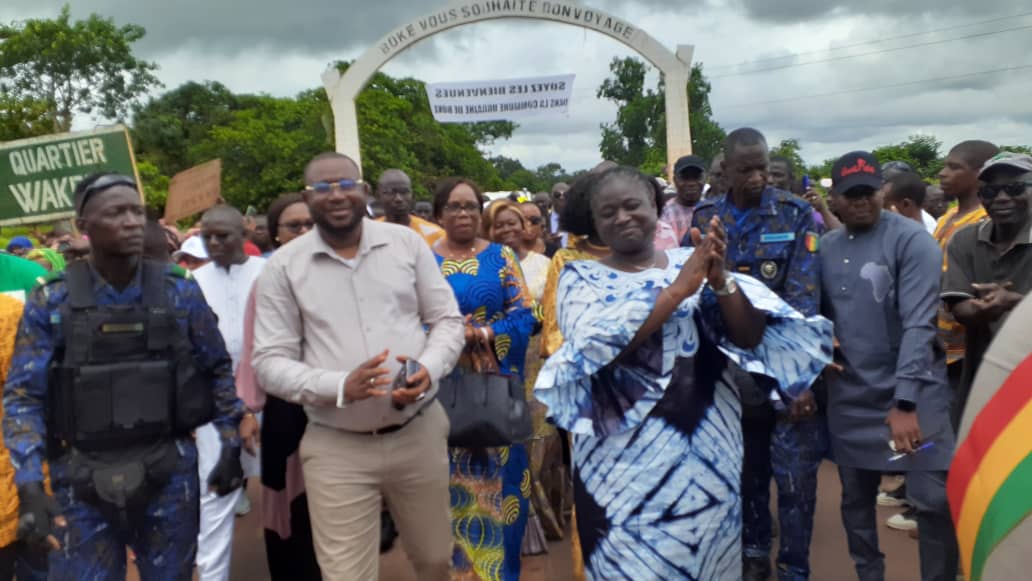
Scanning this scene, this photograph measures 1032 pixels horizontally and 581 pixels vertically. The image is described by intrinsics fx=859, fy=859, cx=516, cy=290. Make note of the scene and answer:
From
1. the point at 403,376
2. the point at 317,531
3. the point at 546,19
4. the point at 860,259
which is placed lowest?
the point at 317,531

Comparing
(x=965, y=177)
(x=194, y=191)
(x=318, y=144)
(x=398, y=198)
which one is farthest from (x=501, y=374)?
(x=318, y=144)

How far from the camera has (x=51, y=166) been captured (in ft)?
16.6

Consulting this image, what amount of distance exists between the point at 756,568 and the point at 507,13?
41.1ft

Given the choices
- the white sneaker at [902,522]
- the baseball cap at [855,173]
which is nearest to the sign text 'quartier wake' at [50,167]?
the baseball cap at [855,173]

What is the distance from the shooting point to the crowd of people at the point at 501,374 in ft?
9.37

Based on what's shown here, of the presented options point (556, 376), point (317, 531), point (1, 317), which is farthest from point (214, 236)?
point (556, 376)

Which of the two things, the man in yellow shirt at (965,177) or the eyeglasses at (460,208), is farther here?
the man in yellow shirt at (965,177)

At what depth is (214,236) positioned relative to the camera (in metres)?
4.82

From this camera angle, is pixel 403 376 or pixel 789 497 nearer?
pixel 403 376

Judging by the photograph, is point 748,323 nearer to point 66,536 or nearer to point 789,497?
point 789,497

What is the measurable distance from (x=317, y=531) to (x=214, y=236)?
6.98ft

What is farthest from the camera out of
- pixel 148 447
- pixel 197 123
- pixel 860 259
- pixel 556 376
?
pixel 197 123

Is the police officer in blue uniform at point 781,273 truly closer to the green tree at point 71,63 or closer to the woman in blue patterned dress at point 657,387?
the woman in blue patterned dress at point 657,387

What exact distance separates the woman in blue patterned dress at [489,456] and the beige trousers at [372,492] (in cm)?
58
